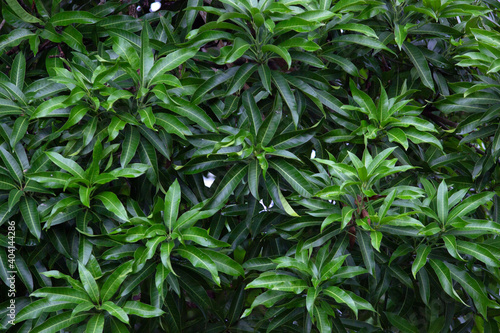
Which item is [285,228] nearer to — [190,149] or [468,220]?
[190,149]

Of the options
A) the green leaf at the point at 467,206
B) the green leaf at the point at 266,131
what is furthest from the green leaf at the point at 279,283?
the green leaf at the point at 467,206

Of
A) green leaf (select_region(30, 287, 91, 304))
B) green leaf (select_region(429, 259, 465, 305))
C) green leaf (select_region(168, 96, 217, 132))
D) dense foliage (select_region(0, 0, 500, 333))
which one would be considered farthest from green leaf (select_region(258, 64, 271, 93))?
green leaf (select_region(30, 287, 91, 304))

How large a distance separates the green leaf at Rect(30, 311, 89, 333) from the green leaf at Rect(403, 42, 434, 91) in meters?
1.61

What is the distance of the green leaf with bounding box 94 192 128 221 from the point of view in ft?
6.11

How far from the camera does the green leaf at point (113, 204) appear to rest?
1.86m

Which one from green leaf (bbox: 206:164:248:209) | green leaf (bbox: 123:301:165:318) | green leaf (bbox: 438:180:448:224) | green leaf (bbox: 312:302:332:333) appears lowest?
green leaf (bbox: 312:302:332:333)

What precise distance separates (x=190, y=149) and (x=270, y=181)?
1.13 ft

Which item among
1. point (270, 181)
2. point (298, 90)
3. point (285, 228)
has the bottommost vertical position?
point (285, 228)

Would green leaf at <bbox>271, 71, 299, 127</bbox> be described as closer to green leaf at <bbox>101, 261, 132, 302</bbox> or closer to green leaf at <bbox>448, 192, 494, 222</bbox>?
green leaf at <bbox>448, 192, 494, 222</bbox>

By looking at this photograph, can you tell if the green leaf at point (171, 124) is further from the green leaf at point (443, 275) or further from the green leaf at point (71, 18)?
the green leaf at point (443, 275)

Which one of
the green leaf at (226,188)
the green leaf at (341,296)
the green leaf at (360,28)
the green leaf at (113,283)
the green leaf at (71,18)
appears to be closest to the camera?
the green leaf at (341,296)

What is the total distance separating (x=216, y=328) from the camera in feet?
7.26

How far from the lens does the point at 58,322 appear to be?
1.86 metres

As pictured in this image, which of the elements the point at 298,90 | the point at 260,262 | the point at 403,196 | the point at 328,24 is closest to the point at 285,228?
the point at 260,262
